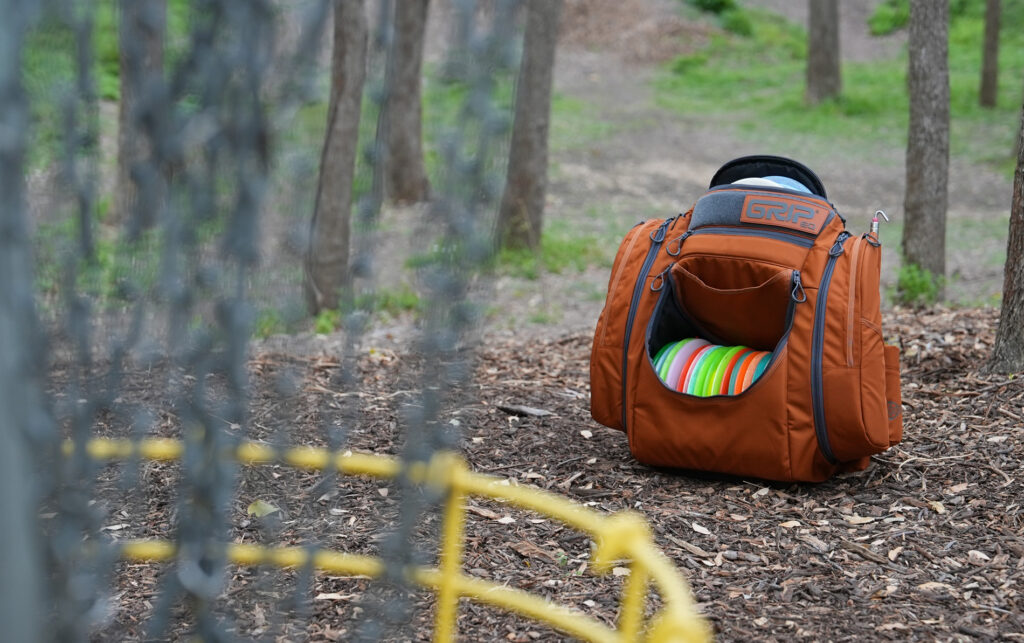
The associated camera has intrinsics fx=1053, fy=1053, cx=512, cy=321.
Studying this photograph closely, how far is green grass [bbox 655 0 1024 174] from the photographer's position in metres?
15.9

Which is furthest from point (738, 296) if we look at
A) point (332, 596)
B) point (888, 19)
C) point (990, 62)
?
point (888, 19)

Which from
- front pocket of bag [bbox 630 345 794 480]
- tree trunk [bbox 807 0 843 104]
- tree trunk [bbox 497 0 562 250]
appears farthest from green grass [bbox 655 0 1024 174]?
front pocket of bag [bbox 630 345 794 480]

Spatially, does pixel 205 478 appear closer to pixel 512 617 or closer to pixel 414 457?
pixel 414 457

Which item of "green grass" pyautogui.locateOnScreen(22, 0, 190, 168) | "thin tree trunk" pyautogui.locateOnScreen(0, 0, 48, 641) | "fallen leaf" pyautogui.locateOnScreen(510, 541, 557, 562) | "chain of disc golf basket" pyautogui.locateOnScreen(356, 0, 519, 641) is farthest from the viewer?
"fallen leaf" pyautogui.locateOnScreen(510, 541, 557, 562)

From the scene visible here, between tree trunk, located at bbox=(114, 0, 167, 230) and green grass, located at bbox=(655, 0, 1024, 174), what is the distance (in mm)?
13758

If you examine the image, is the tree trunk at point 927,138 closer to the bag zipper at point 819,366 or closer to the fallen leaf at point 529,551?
the bag zipper at point 819,366

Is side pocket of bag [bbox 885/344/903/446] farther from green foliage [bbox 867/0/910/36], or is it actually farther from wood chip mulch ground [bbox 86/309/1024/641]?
green foliage [bbox 867/0/910/36]

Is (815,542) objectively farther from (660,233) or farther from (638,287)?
(660,233)

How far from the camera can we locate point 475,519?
3.39m

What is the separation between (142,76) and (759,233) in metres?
2.76

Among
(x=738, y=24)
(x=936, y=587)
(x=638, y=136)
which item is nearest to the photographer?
(x=936, y=587)

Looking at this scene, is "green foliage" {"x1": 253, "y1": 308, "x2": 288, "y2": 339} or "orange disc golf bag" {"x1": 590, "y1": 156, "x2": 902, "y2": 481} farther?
"orange disc golf bag" {"x1": 590, "y1": 156, "x2": 902, "y2": 481}

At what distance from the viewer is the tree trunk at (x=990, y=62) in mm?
15527

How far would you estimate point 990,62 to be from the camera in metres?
16.4
